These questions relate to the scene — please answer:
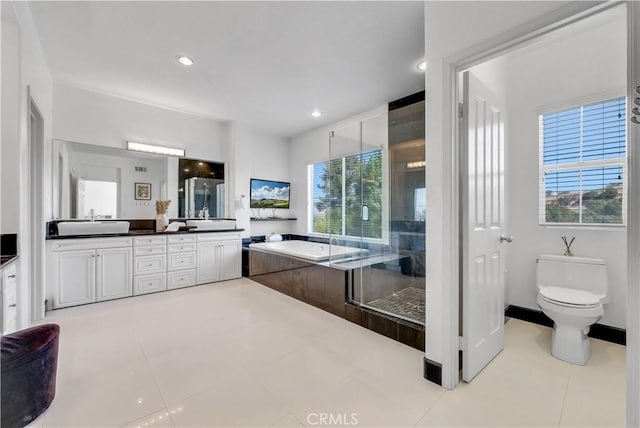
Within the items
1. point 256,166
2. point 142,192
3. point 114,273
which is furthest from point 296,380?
point 256,166

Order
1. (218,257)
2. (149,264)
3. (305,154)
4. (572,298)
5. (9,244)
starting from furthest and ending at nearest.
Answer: (305,154) < (218,257) < (149,264) < (572,298) < (9,244)

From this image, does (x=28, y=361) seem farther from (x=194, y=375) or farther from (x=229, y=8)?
(x=229, y=8)

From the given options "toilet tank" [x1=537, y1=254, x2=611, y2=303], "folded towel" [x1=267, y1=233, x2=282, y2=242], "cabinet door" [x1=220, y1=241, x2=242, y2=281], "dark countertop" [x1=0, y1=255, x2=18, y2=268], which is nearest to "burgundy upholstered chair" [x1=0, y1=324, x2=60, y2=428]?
"dark countertop" [x1=0, y1=255, x2=18, y2=268]

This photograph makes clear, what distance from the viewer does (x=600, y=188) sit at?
2.32 metres

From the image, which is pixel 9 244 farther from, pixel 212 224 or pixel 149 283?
pixel 212 224

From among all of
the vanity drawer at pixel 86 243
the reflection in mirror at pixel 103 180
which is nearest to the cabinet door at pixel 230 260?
the reflection in mirror at pixel 103 180

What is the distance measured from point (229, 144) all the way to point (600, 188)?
4902 mm

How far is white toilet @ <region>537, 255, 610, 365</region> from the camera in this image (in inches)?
74.4

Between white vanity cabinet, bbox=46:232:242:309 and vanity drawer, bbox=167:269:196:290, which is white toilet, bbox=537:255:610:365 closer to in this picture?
white vanity cabinet, bbox=46:232:242:309

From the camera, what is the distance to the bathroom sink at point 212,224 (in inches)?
166

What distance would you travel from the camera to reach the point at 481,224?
1.86 metres

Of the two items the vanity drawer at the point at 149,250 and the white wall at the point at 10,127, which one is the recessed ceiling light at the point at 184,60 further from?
the vanity drawer at the point at 149,250

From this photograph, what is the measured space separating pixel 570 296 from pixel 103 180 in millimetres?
5402

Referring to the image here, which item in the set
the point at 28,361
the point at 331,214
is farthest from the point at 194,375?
the point at 331,214
